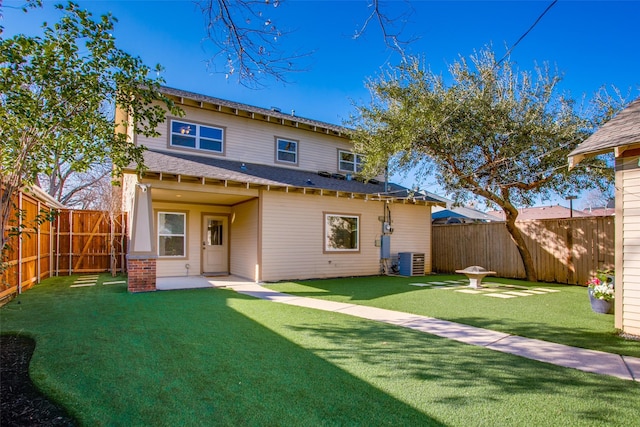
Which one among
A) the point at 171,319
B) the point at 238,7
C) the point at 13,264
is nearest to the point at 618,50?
the point at 238,7

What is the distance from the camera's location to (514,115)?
10.2m

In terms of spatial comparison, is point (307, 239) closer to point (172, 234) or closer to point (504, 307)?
point (172, 234)

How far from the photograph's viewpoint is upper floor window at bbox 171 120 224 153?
35.2ft

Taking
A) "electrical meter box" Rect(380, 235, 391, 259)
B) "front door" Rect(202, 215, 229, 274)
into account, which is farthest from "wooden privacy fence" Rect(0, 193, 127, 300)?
"electrical meter box" Rect(380, 235, 391, 259)

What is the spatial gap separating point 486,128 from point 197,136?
843 centimetres

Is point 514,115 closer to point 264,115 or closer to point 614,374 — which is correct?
point 264,115

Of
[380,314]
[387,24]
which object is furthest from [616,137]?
[380,314]

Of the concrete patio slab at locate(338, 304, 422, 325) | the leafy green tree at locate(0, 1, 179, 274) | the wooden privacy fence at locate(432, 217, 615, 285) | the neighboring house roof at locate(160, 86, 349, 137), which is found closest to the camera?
the leafy green tree at locate(0, 1, 179, 274)

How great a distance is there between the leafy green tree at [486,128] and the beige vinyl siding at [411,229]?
85.5 inches

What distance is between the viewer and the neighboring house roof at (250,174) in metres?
9.16

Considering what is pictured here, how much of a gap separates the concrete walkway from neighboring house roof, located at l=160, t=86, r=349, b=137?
631 centimetres

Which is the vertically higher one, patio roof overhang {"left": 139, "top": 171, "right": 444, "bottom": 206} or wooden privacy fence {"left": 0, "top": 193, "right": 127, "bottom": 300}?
patio roof overhang {"left": 139, "top": 171, "right": 444, "bottom": 206}

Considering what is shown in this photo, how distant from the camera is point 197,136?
36.2 ft

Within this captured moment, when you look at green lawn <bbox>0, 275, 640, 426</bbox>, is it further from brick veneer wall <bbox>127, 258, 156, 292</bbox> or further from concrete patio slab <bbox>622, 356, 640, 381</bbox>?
brick veneer wall <bbox>127, 258, 156, 292</bbox>
